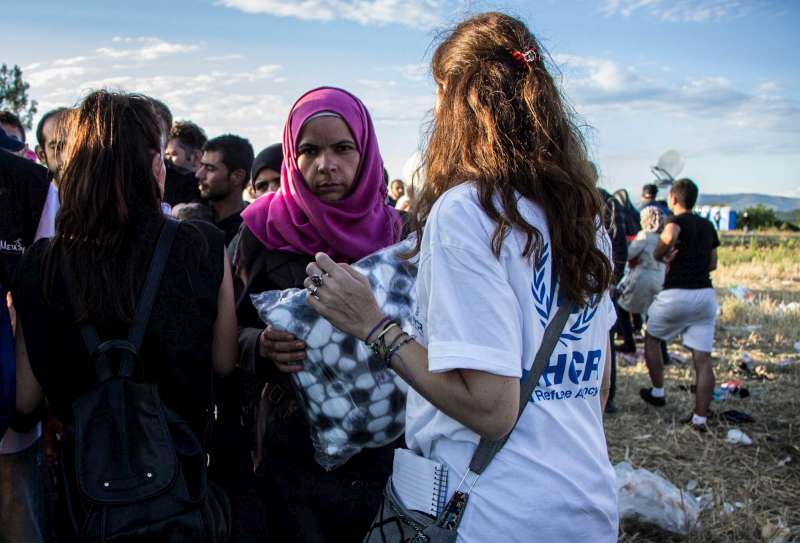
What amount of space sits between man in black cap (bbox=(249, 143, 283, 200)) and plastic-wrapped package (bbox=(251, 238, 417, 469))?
2019 mm

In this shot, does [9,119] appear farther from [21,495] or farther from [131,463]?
[131,463]

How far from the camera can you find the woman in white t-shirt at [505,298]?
129 centimetres

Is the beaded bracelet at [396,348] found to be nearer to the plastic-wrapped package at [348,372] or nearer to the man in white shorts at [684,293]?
the plastic-wrapped package at [348,372]

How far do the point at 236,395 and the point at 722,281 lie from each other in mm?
14427

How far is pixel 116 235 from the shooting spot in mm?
1730

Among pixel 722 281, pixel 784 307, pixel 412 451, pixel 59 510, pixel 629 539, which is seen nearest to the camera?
pixel 412 451

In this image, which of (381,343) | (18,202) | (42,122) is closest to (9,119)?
(42,122)

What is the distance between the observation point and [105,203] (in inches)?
68.2

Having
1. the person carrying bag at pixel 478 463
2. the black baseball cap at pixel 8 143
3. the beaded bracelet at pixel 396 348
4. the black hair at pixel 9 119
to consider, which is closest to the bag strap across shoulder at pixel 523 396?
the person carrying bag at pixel 478 463

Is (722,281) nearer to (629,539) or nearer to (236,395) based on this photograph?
(629,539)

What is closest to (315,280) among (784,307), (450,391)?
(450,391)

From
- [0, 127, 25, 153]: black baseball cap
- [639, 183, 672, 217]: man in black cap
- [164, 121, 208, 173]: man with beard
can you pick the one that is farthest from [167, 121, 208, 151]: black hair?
[639, 183, 672, 217]: man in black cap

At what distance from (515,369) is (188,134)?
440 centimetres

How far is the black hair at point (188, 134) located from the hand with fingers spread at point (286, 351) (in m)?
3.52
